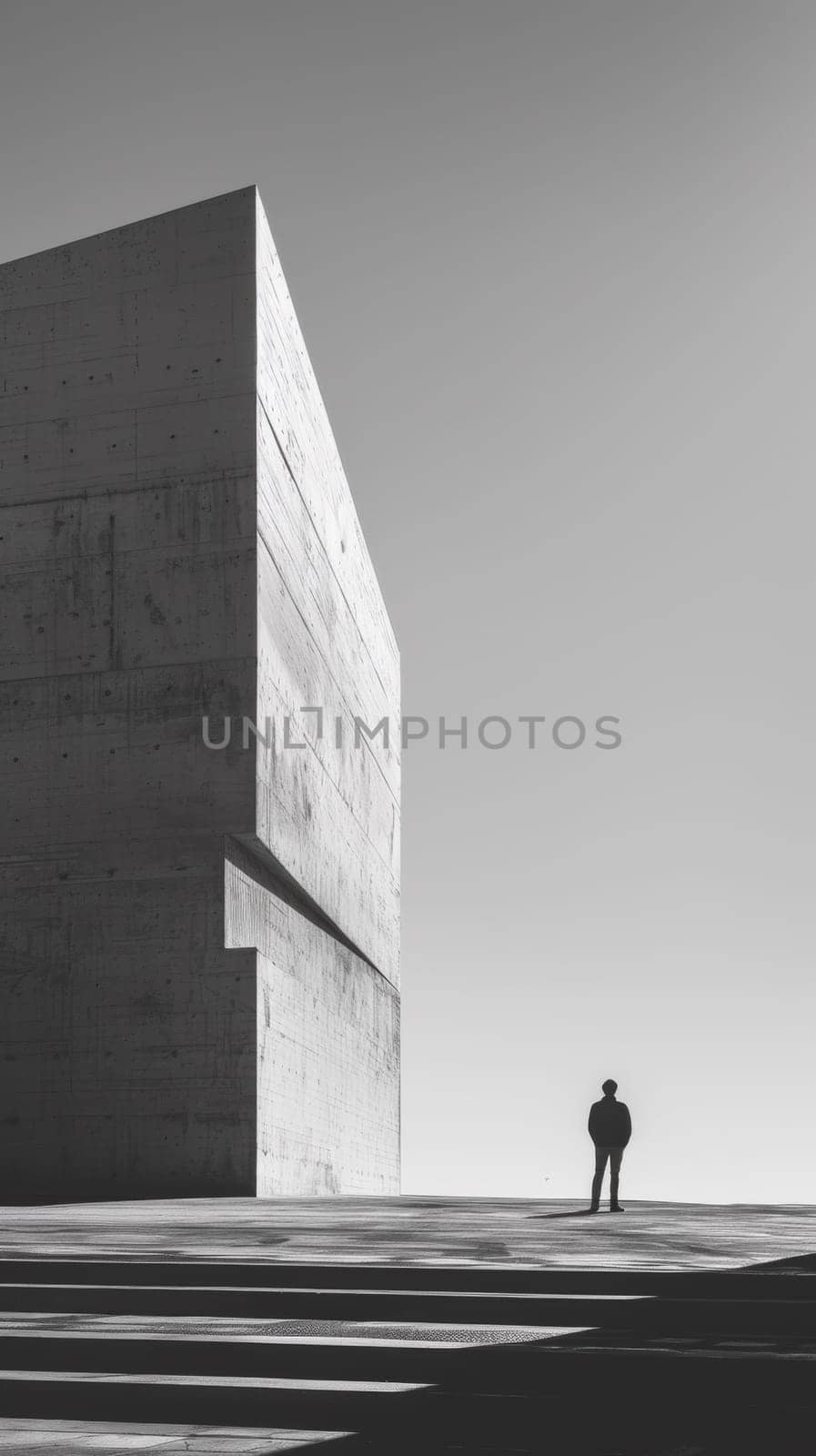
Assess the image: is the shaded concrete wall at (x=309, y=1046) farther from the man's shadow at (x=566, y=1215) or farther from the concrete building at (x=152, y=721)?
the man's shadow at (x=566, y=1215)

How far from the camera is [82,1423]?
12.7 ft

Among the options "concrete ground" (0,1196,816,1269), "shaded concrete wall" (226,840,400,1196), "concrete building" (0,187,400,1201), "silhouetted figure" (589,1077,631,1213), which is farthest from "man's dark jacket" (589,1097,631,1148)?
"shaded concrete wall" (226,840,400,1196)

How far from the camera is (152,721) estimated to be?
21266 millimetres

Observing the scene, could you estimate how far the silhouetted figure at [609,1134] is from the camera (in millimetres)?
14523

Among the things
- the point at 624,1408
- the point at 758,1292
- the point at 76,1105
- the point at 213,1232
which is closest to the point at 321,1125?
the point at 76,1105

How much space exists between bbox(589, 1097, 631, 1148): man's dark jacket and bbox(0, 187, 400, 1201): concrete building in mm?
7093

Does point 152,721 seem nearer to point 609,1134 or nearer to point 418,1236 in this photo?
point 609,1134

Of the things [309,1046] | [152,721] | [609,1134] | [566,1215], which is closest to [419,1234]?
[566,1215]

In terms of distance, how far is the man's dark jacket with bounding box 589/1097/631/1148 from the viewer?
14531 millimetres

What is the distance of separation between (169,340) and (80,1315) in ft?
61.7

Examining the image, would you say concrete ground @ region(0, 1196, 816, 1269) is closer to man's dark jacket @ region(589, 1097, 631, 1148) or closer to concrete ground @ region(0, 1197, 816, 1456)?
concrete ground @ region(0, 1197, 816, 1456)

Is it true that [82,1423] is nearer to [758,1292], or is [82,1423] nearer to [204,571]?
[758,1292]

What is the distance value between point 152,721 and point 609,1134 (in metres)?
9.71

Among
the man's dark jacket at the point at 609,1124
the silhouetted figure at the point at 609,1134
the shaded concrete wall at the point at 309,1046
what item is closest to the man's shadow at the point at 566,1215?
the silhouetted figure at the point at 609,1134
